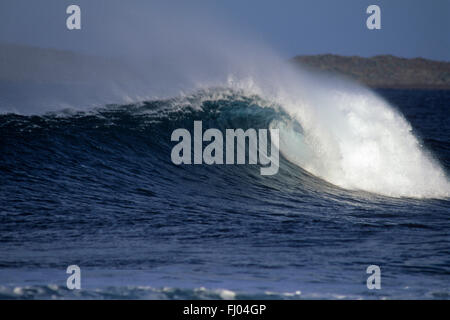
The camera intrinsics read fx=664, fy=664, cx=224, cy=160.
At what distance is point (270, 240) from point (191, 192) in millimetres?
2933

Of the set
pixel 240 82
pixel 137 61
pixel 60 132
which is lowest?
pixel 60 132

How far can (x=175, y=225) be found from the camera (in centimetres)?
798

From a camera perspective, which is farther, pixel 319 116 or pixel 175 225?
pixel 319 116

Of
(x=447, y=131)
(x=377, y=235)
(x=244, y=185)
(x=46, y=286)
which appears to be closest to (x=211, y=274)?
(x=46, y=286)

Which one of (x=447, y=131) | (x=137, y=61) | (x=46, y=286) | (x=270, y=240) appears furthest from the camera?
(x=447, y=131)

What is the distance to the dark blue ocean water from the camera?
18.9 ft

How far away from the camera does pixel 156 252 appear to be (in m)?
6.73

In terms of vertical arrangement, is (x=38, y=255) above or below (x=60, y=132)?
below

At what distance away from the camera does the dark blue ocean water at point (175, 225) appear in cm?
575

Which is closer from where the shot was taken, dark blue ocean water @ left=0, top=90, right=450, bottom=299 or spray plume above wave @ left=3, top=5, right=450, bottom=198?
dark blue ocean water @ left=0, top=90, right=450, bottom=299

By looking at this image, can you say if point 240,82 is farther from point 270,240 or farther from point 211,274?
point 211,274

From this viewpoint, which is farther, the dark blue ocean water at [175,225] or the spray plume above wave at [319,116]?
the spray plume above wave at [319,116]
